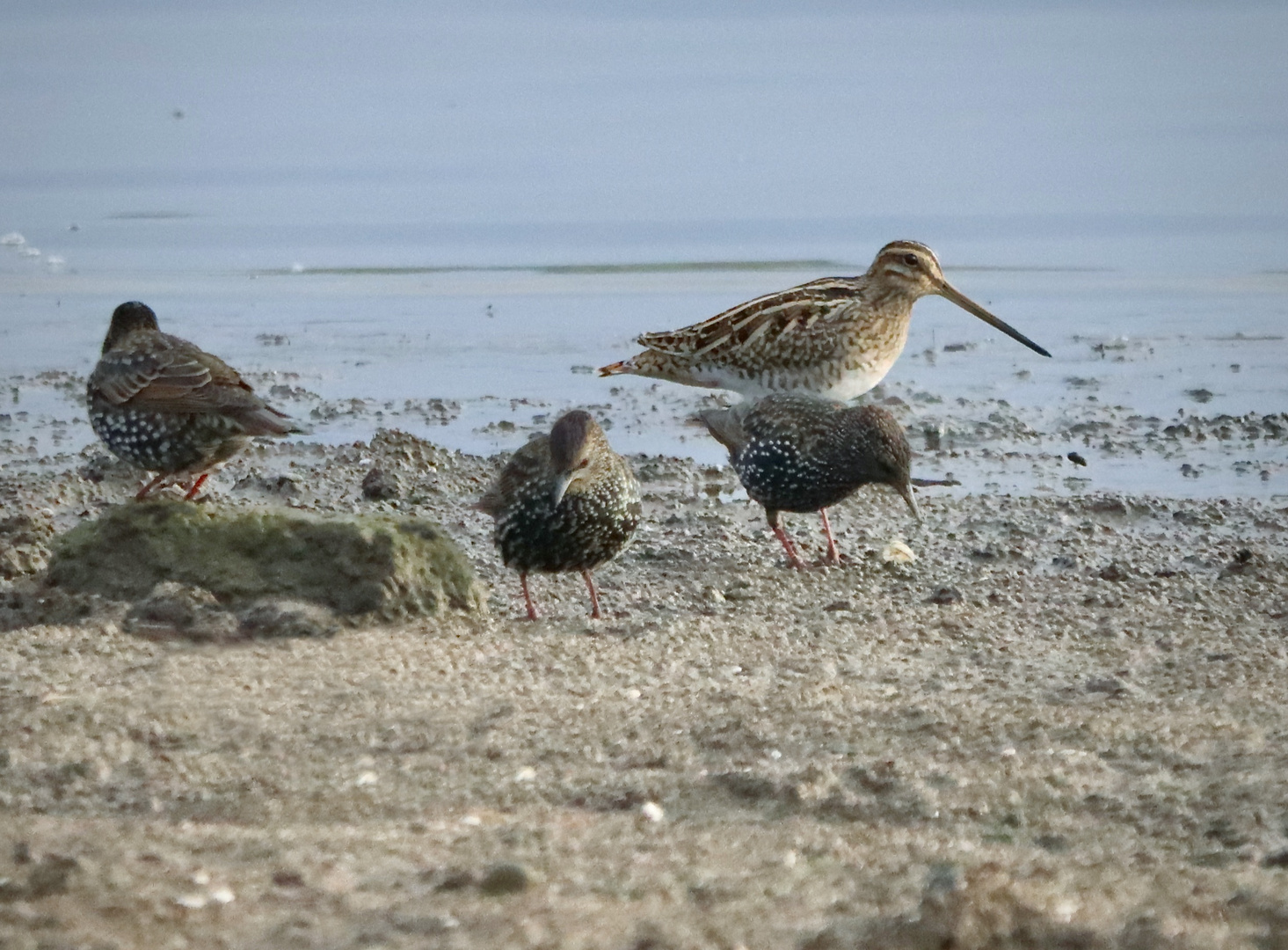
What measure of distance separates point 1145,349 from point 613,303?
422 cm

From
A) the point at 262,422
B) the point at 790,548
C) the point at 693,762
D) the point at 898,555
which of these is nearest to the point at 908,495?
the point at 898,555

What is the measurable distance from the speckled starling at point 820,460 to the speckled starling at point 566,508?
43.5 inches

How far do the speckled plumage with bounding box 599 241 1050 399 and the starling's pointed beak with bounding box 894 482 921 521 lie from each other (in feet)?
5.36

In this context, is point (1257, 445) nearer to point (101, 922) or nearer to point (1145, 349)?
point (1145, 349)

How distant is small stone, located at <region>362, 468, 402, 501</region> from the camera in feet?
28.8

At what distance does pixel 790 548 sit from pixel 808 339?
2087mm

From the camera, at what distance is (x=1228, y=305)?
1413 cm

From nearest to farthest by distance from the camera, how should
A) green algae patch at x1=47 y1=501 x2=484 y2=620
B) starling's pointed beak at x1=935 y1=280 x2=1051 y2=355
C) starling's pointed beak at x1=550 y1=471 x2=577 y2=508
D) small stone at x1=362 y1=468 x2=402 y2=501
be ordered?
1. green algae patch at x1=47 y1=501 x2=484 y2=620
2. starling's pointed beak at x1=550 y1=471 x2=577 y2=508
3. small stone at x1=362 y1=468 x2=402 y2=501
4. starling's pointed beak at x1=935 y1=280 x2=1051 y2=355

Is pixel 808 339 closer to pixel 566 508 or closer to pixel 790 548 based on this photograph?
pixel 790 548

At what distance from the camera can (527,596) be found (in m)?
6.96

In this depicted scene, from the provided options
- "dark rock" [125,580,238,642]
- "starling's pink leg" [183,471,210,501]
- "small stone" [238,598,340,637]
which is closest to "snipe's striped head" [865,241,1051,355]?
A: "starling's pink leg" [183,471,210,501]

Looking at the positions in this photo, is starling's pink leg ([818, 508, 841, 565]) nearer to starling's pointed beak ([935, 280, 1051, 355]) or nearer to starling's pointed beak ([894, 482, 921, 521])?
starling's pointed beak ([894, 482, 921, 521])

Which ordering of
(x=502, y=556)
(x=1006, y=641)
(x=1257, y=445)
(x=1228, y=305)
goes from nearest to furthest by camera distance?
(x=1006, y=641) → (x=502, y=556) → (x=1257, y=445) → (x=1228, y=305)

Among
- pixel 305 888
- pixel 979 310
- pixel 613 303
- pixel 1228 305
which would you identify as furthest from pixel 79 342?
pixel 305 888
